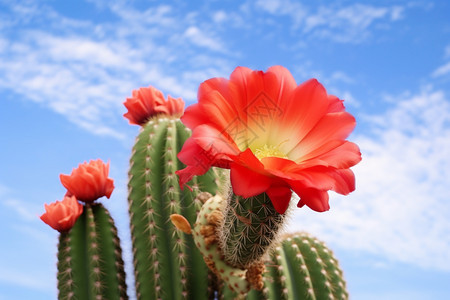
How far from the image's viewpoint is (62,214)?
1988mm

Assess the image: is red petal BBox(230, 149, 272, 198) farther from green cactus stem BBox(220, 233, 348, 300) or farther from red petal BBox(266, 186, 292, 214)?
green cactus stem BBox(220, 233, 348, 300)

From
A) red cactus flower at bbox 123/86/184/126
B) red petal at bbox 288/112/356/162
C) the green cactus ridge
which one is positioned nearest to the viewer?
red petal at bbox 288/112/356/162

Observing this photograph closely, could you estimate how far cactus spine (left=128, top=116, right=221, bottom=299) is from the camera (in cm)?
189

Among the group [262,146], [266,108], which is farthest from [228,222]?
[266,108]

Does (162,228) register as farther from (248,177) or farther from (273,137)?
(248,177)

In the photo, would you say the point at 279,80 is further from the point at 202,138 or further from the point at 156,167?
the point at 156,167

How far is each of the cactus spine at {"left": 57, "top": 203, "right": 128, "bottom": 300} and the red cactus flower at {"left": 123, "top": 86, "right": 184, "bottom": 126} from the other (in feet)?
1.75

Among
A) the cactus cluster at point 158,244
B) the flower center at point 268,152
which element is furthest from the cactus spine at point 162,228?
the flower center at point 268,152

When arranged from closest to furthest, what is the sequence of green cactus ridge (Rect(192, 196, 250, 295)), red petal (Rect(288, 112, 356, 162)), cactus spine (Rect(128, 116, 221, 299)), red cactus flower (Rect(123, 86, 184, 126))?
red petal (Rect(288, 112, 356, 162))
green cactus ridge (Rect(192, 196, 250, 295))
cactus spine (Rect(128, 116, 221, 299))
red cactus flower (Rect(123, 86, 184, 126))

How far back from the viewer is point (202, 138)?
1.12 m

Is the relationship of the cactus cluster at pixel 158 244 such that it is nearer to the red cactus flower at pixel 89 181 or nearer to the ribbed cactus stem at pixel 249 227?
the red cactus flower at pixel 89 181

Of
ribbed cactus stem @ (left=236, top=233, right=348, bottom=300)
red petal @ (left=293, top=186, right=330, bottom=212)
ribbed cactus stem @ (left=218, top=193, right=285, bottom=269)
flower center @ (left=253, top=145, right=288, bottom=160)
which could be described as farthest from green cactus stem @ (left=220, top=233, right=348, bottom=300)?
red petal @ (left=293, top=186, right=330, bottom=212)

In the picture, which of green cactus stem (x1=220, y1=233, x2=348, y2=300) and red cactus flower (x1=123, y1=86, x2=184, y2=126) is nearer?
green cactus stem (x1=220, y1=233, x2=348, y2=300)

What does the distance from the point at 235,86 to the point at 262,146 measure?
19 centimetres
